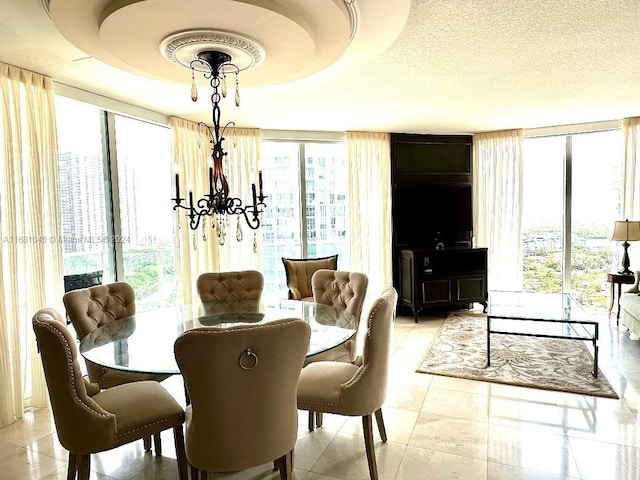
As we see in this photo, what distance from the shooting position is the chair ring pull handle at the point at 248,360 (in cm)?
154

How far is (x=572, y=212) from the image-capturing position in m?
5.61

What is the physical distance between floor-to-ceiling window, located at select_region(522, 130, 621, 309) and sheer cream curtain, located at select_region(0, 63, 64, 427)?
579 centimetres

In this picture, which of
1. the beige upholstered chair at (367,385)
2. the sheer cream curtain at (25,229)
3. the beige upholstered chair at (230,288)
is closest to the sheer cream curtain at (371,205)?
the beige upholstered chair at (230,288)

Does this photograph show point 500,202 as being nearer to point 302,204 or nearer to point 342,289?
point 302,204

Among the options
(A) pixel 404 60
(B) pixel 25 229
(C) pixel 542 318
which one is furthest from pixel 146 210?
(C) pixel 542 318

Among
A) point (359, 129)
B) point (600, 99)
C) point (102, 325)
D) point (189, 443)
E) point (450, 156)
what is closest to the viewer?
→ point (189, 443)

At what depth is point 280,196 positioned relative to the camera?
18.2ft

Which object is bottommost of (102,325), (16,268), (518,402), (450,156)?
(518,402)

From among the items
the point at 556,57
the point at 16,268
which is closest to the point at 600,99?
the point at 556,57

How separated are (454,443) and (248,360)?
Answer: 1.63m

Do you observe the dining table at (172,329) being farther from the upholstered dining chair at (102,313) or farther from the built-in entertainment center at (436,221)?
the built-in entertainment center at (436,221)

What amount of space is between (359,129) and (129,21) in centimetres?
381

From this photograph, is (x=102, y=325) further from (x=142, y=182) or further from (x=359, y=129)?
(x=359, y=129)

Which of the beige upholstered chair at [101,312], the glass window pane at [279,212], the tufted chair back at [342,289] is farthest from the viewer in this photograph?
the glass window pane at [279,212]
